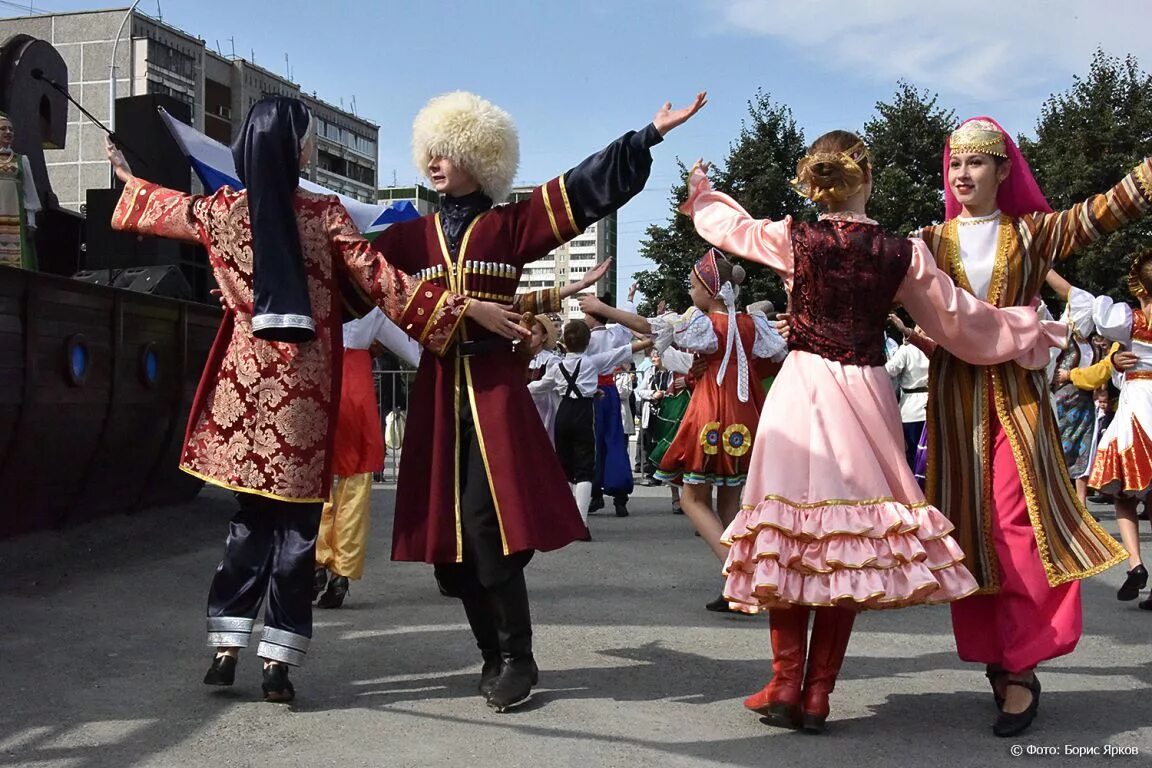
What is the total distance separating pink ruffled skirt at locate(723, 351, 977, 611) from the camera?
3590mm

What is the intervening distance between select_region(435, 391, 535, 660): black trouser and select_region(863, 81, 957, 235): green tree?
29.1m

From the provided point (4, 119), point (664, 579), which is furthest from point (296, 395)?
point (4, 119)

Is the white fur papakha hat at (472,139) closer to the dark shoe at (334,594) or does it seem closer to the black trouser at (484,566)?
the black trouser at (484,566)

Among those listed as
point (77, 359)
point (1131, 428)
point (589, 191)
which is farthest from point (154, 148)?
point (1131, 428)

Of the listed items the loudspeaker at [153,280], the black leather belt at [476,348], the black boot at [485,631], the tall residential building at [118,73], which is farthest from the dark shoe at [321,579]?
the tall residential building at [118,73]

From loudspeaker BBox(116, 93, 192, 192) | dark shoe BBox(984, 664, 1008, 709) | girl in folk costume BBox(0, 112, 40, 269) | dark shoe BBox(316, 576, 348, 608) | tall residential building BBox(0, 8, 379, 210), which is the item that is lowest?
dark shoe BBox(316, 576, 348, 608)

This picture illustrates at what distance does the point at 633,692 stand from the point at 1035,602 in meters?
1.44

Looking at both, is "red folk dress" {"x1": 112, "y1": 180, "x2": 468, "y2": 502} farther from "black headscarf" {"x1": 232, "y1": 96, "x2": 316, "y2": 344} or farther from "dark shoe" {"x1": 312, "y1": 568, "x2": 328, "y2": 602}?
"dark shoe" {"x1": 312, "y1": 568, "x2": 328, "y2": 602}

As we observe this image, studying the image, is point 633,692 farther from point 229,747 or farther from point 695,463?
point 695,463

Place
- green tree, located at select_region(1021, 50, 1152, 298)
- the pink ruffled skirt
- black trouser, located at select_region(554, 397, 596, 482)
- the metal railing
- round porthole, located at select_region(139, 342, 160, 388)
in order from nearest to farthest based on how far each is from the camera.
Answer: the pink ruffled skirt
round porthole, located at select_region(139, 342, 160, 388)
black trouser, located at select_region(554, 397, 596, 482)
the metal railing
green tree, located at select_region(1021, 50, 1152, 298)

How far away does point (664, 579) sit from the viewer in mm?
7148

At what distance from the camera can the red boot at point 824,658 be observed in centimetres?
376

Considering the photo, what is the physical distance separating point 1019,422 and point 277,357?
2.60 m

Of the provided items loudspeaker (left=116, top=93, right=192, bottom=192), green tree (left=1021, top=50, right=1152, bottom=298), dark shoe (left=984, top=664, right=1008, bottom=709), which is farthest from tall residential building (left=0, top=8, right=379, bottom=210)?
dark shoe (left=984, top=664, right=1008, bottom=709)
